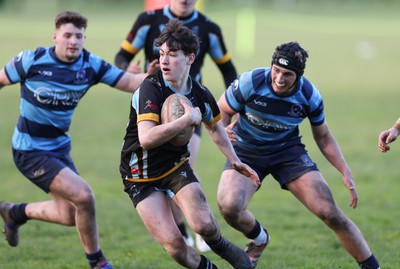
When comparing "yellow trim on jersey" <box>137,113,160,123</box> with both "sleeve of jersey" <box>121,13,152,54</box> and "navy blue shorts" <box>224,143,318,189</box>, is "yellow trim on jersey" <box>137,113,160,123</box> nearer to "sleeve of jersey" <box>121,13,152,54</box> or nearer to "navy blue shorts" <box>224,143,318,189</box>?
"navy blue shorts" <box>224,143,318,189</box>

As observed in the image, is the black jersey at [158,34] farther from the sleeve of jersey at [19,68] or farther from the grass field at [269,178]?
the grass field at [269,178]

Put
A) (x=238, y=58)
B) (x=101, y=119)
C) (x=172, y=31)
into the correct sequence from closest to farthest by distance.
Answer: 1. (x=172, y=31)
2. (x=101, y=119)
3. (x=238, y=58)

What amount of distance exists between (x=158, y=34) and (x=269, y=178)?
5612 mm

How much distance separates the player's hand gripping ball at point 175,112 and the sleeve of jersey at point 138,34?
290 cm

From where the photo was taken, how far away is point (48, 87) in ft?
24.7

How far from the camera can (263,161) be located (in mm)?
7473

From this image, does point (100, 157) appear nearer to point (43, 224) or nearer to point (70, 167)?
point (43, 224)

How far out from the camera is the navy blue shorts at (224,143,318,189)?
7371mm

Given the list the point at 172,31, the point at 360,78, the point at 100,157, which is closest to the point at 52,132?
the point at 172,31

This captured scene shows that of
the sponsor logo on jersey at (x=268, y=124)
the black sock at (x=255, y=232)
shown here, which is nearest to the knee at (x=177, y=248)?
the black sock at (x=255, y=232)

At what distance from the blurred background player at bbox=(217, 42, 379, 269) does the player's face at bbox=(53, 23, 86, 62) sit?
1432 mm

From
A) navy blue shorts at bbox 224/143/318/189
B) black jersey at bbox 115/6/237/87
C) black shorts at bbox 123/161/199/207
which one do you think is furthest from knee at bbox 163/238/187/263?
black jersey at bbox 115/6/237/87

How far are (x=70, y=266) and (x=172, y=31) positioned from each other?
278cm

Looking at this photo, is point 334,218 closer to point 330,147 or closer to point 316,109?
point 330,147
